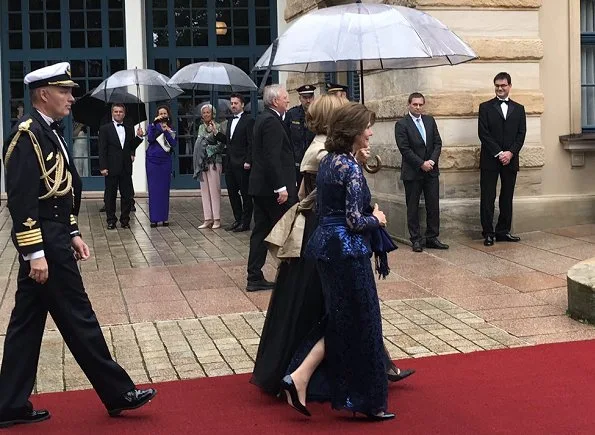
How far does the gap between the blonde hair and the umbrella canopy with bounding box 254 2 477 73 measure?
120cm

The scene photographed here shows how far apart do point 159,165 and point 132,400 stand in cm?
1019

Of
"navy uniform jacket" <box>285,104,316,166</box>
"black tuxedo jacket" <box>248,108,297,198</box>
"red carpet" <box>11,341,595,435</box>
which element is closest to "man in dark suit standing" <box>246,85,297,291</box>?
"black tuxedo jacket" <box>248,108,297,198</box>

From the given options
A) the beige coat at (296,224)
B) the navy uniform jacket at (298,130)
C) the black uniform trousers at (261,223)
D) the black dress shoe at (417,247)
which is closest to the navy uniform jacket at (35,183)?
the beige coat at (296,224)

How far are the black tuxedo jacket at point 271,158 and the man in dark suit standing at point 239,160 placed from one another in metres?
4.66

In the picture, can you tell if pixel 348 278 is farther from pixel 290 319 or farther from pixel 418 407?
pixel 418 407

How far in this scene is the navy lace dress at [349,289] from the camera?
5156 millimetres

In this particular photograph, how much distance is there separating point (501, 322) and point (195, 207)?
11554mm

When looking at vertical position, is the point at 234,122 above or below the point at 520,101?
below

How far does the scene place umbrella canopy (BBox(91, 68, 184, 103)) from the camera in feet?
51.6

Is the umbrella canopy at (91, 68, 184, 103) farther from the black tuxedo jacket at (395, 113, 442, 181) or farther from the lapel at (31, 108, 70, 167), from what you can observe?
the lapel at (31, 108, 70, 167)

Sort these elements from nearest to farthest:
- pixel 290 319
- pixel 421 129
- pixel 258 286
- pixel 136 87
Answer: pixel 290 319
pixel 258 286
pixel 421 129
pixel 136 87

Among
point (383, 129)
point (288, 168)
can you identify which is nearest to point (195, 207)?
point (383, 129)

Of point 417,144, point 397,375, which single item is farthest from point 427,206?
point 397,375

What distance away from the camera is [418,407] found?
5445mm
